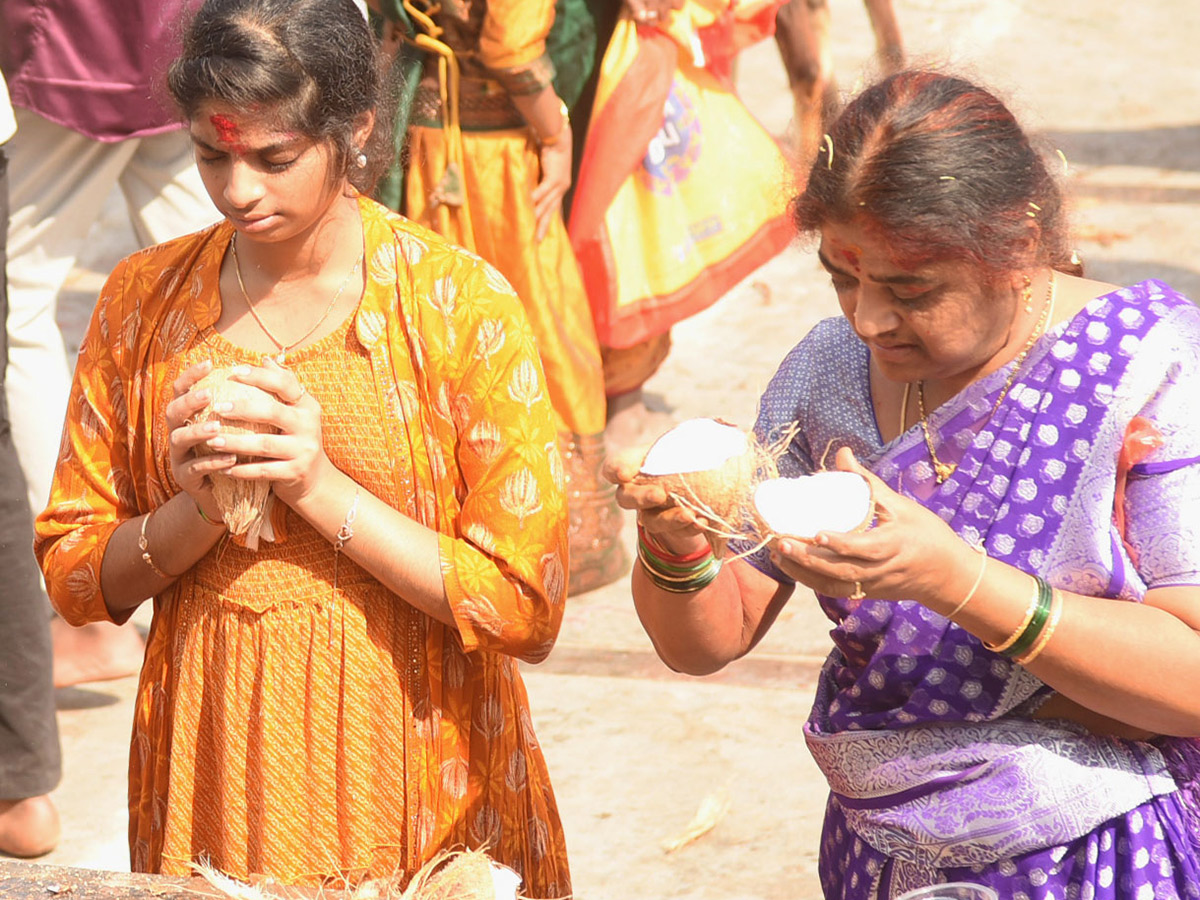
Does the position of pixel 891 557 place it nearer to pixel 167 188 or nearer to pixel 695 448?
pixel 695 448

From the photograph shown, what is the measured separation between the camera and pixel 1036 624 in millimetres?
1652

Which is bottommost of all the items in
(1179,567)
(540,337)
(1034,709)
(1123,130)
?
(1123,130)

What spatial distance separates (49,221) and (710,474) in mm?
2453

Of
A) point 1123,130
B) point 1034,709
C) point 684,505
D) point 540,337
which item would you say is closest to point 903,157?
point 684,505

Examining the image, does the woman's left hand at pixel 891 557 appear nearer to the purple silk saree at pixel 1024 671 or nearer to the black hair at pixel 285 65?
the purple silk saree at pixel 1024 671

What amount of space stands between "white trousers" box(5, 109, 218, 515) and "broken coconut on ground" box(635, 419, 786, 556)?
7.41 feet

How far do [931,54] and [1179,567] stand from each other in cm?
70

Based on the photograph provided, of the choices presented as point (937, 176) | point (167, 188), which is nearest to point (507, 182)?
point (167, 188)

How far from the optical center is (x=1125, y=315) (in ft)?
5.79

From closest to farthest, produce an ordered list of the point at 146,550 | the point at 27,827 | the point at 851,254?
the point at 851,254
the point at 146,550
the point at 27,827

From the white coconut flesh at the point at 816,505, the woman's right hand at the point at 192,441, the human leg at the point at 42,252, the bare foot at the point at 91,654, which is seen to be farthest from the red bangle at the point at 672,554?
the bare foot at the point at 91,654

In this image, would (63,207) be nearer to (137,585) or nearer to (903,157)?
(137,585)

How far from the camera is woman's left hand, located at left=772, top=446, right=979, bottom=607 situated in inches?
62.6

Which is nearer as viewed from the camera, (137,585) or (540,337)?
(137,585)
